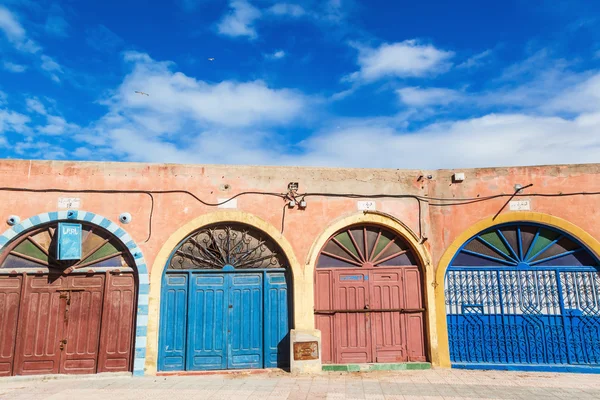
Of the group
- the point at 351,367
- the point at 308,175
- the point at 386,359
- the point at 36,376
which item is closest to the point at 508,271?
the point at 386,359

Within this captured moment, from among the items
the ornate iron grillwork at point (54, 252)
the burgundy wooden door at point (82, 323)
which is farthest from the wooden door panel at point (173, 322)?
the burgundy wooden door at point (82, 323)

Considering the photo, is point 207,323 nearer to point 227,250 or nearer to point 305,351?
point 227,250

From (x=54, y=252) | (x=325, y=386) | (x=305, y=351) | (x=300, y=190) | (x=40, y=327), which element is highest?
(x=300, y=190)

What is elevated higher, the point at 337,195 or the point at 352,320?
the point at 337,195

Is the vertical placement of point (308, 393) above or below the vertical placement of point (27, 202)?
below

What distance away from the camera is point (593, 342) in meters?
8.26

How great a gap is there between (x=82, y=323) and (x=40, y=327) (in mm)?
746

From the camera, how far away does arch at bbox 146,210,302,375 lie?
7.95 meters

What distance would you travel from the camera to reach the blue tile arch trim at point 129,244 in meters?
7.87

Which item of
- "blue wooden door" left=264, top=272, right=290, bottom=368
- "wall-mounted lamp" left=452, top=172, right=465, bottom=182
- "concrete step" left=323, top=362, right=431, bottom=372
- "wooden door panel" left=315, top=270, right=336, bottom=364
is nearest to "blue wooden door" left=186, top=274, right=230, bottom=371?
"blue wooden door" left=264, top=272, right=290, bottom=368

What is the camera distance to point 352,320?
28.1 ft

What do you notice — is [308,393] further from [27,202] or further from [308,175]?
[27,202]

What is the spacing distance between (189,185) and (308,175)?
245cm

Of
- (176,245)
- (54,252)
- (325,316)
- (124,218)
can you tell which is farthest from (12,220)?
(325,316)
